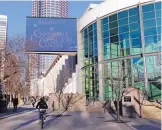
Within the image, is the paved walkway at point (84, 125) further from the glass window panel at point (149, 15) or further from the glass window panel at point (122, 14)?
the glass window panel at point (122, 14)

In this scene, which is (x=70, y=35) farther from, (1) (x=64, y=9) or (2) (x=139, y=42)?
(1) (x=64, y=9)

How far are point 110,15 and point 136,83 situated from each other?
1026cm

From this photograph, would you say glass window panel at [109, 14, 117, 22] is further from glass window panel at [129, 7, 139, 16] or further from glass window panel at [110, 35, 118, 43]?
glass window panel at [110, 35, 118, 43]

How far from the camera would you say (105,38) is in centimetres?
3641

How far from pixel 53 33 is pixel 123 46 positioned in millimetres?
20143

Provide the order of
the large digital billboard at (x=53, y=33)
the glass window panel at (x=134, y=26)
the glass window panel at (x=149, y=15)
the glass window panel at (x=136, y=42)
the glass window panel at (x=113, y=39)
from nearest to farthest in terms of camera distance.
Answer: the glass window panel at (x=149, y=15) < the glass window panel at (x=136, y=42) < the glass window panel at (x=134, y=26) < the glass window panel at (x=113, y=39) < the large digital billboard at (x=53, y=33)

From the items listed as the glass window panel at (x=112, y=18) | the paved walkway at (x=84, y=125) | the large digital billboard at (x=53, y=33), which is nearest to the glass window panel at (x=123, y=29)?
the glass window panel at (x=112, y=18)

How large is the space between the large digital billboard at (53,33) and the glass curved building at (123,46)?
9379mm

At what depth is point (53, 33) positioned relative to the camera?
50656 millimetres

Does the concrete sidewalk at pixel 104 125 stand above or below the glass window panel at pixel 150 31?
below

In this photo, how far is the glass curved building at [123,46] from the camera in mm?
30625

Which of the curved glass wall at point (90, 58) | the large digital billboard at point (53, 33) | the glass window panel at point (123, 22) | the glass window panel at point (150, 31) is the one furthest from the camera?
the large digital billboard at point (53, 33)

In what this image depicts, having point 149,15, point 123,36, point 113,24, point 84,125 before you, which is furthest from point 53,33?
point 84,125

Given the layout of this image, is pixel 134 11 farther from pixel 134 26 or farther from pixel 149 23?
pixel 149 23
